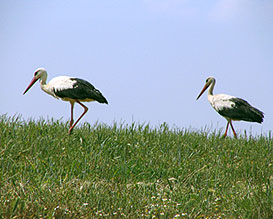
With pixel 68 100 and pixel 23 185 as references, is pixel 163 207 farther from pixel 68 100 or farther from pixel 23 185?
pixel 68 100

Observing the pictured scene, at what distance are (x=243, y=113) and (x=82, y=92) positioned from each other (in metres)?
4.89

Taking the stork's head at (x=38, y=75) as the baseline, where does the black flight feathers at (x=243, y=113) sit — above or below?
above

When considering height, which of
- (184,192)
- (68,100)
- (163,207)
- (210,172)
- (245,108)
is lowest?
(163,207)

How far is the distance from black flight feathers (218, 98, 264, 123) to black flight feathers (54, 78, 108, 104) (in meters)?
4.00

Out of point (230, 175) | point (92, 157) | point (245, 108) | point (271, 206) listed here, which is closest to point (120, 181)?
point (92, 157)

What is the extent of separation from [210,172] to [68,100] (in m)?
5.15

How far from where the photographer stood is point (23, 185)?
496cm

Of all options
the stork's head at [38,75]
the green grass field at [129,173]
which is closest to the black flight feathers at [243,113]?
the green grass field at [129,173]

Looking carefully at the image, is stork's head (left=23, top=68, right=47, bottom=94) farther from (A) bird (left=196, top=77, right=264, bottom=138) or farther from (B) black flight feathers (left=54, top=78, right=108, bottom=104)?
(A) bird (left=196, top=77, right=264, bottom=138)

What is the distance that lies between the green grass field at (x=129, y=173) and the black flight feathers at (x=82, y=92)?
2.52 feet

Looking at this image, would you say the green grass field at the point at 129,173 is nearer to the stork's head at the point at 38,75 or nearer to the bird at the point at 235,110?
the bird at the point at 235,110

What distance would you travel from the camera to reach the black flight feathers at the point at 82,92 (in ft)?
33.3

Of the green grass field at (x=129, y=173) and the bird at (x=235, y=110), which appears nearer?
the green grass field at (x=129, y=173)

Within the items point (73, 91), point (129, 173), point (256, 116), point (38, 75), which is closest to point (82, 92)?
point (73, 91)
